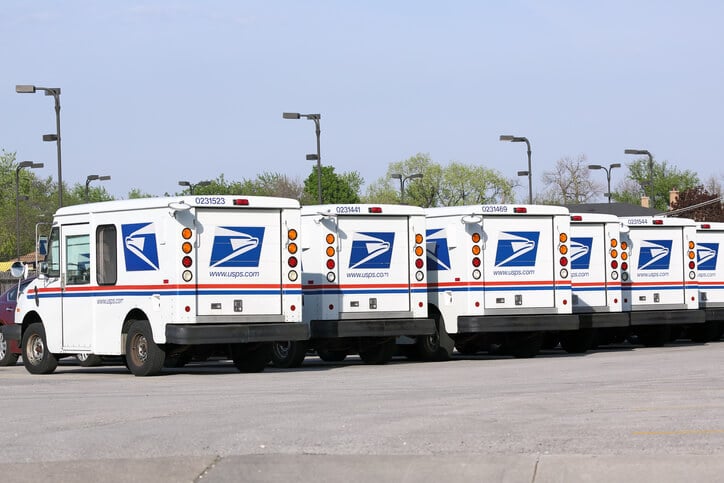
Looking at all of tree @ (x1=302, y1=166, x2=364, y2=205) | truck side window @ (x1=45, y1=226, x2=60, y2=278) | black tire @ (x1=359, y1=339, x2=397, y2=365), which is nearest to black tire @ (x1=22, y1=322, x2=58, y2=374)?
truck side window @ (x1=45, y1=226, x2=60, y2=278)

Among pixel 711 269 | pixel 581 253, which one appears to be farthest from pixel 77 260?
pixel 711 269

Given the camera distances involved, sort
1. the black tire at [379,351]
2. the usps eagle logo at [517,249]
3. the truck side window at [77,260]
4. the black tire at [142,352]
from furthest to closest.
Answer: the usps eagle logo at [517,249]
the black tire at [379,351]
the truck side window at [77,260]
the black tire at [142,352]

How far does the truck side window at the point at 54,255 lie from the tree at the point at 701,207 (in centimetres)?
6674

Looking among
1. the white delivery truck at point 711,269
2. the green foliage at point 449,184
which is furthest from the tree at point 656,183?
the white delivery truck at point 711,269

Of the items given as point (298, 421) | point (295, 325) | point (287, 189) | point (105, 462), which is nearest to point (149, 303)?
point (295, 325)

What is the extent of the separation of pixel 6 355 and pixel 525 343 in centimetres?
986

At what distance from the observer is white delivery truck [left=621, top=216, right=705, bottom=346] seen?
2891cm

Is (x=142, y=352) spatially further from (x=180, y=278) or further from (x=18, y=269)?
(x=18, y=269)

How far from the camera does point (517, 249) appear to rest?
24.8 m

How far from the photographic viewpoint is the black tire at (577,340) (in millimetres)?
27616

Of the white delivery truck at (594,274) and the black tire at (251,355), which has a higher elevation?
the white delivery truck at (594,274)

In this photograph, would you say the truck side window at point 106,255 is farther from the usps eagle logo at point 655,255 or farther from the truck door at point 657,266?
the usps eagle logo at point 655,255

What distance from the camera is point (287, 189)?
118m

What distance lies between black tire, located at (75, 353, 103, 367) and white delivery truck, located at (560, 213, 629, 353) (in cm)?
952
